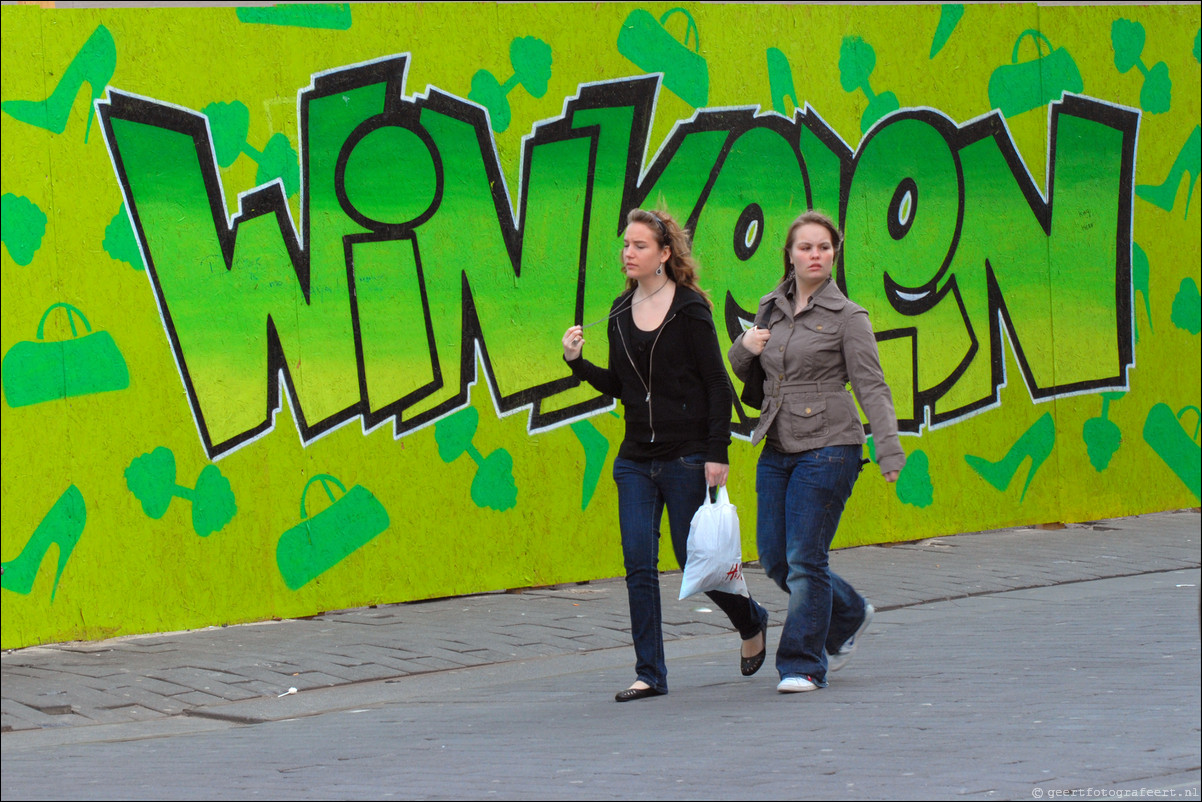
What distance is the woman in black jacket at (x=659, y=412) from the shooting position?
6.57 metres

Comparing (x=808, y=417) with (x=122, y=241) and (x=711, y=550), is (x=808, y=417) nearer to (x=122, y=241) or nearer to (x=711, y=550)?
(x=711, y=550)

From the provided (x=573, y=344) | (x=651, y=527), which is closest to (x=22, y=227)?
(x=573, y=344)

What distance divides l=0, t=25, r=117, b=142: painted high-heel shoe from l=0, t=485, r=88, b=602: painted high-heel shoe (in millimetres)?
1881

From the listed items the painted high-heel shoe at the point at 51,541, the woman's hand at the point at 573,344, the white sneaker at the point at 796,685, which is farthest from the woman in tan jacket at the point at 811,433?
Result: the painted high-heel shoe at the point at 51,541

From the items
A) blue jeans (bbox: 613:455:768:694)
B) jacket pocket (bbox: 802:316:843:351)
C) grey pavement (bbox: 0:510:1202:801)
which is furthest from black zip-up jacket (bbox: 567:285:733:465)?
grey pavement (bbox: 0:510:1202:801)

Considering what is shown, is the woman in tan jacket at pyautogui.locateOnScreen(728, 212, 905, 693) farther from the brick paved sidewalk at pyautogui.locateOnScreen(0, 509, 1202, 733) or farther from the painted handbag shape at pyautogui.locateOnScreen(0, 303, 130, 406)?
the painted handbag shape at pyautogui.locateOnScreen(0, 303, 130, 406)

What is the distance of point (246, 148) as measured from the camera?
874 centimetres

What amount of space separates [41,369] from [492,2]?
338cm

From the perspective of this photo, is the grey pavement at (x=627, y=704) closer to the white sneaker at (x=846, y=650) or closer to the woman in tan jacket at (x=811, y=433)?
the white sneaker at (x=846, y=650)

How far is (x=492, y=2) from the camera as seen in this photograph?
948 centimetres

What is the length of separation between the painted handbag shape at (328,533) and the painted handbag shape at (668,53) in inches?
127

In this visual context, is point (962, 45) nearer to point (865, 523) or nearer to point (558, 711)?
point (865, 523)

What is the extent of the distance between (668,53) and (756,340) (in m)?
3.96

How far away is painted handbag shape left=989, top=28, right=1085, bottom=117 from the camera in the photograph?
1141 cm
